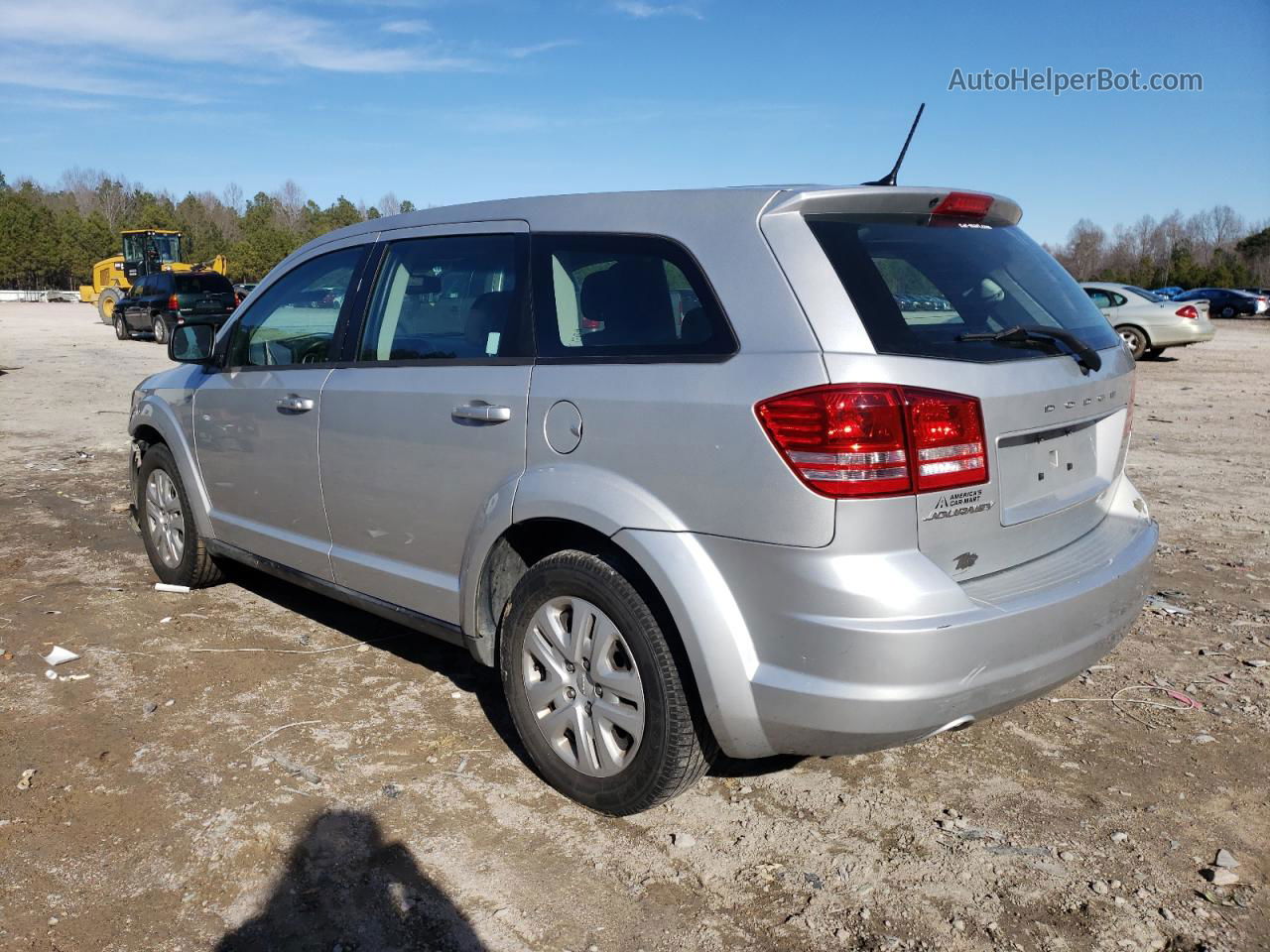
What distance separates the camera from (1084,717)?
411 centimetres

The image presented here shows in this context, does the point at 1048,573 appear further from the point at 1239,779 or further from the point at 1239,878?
the point at 1239,779

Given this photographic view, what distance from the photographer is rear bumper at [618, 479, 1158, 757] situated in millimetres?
2689

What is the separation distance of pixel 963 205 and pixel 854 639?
57.9 inches

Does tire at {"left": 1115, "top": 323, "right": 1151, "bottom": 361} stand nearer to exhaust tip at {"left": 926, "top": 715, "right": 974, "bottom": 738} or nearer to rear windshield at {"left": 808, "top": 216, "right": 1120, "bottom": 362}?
rear windshield at {"left": 808, "top": 216, "right": 1120, "bottom": 362}

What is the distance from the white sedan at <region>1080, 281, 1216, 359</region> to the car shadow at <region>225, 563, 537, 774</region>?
1973cm

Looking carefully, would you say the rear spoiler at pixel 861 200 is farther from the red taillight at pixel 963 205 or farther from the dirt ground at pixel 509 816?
the dirt ground at pixel 509 816

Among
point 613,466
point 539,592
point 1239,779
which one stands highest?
point 613,466

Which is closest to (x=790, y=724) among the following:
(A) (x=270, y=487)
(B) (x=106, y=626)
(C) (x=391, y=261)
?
(C) (x=391, y=261)

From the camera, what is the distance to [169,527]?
570cm

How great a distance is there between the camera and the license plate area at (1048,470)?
9.68ft

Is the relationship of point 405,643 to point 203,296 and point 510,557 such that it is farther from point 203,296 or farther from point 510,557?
point 203,296

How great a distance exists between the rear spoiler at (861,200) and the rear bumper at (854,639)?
0.98m

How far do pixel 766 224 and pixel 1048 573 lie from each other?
4.28 ft

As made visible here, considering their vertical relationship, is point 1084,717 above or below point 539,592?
below
